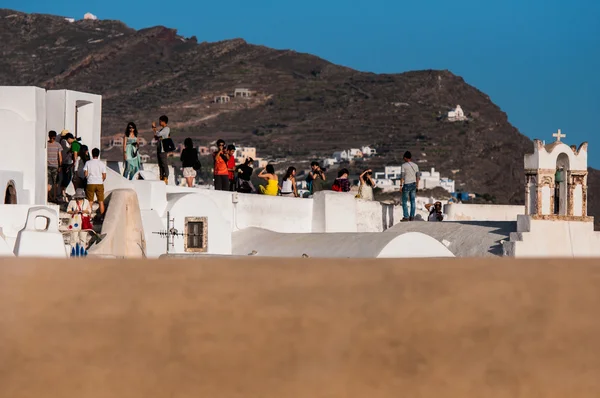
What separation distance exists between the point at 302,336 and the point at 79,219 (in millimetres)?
9244

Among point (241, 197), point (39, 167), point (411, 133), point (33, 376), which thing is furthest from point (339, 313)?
point (411, 133)

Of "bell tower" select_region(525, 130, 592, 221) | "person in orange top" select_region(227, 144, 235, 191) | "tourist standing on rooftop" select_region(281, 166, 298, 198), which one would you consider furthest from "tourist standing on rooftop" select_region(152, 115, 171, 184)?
"bell tower" select_region(525, 130, 592, 221)

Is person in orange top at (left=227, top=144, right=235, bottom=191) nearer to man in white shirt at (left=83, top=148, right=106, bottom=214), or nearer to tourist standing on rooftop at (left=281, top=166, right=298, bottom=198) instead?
tourist standing on rooftop at (left=281, top=166, right=298, bottom=198)

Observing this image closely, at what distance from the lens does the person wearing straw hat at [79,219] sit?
13.1 m

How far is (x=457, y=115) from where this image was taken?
481 feet

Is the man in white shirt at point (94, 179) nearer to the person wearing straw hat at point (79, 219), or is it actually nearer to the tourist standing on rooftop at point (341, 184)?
the person wearing straw hat at point (79, 219)

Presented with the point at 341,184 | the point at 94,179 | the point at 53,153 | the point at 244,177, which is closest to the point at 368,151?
the point at 341,184

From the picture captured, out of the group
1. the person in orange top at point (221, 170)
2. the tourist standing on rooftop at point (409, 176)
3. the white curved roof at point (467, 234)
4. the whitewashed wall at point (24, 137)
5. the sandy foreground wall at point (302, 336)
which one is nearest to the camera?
the sandy foreground wall at point (302, 336)

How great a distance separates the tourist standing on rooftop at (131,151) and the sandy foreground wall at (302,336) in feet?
38.2

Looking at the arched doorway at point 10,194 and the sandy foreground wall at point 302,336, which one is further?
the arched doorway at point 10,194

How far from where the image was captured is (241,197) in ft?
62.7

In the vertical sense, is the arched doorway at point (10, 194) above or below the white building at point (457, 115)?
below

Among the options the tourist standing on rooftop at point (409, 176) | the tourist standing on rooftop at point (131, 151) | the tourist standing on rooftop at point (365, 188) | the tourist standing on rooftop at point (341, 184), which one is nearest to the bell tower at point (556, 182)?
the tourist standing on rooftop at point (409, 176)

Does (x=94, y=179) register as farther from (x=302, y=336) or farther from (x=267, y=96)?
(x=267, y=96)
